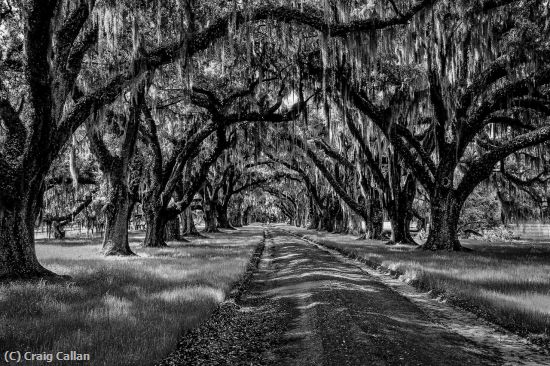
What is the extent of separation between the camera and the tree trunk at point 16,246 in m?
9.23

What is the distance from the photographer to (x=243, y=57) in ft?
54.4

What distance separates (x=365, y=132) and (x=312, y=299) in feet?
57.2

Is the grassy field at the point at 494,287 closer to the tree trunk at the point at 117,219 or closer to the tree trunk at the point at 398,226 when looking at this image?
the tree trunk at the point at 117,219

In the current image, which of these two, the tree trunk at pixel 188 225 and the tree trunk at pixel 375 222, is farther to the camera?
the tree trunk at pixel 188 225

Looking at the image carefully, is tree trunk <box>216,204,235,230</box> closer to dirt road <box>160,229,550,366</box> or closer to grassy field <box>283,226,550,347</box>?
grassy field <box>283,226,550,347</box>

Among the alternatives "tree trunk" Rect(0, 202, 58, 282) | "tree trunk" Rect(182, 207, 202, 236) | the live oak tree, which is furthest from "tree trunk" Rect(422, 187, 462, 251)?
"tree trunk" Rect(182, 207, 202, 236)

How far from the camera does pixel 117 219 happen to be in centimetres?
1778

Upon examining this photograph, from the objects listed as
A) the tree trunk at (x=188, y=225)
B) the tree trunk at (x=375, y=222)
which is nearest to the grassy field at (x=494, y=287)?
the tree trunk at (x=375, y=222)

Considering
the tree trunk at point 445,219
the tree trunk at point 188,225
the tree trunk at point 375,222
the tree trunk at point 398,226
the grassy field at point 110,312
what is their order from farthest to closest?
the tree trunk at point 188,225
the tree trunk at point 375,222
the tree trunk at point 398,226
the tree trunk at point 445,219
the grassy field at point 110,312

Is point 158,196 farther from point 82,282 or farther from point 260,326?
point 260,326

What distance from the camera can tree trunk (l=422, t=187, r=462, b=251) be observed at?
18.8m

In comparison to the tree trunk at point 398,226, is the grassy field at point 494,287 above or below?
below

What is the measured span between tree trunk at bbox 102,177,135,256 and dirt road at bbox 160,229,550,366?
404 inches

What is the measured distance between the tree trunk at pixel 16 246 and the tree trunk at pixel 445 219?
1611cm
